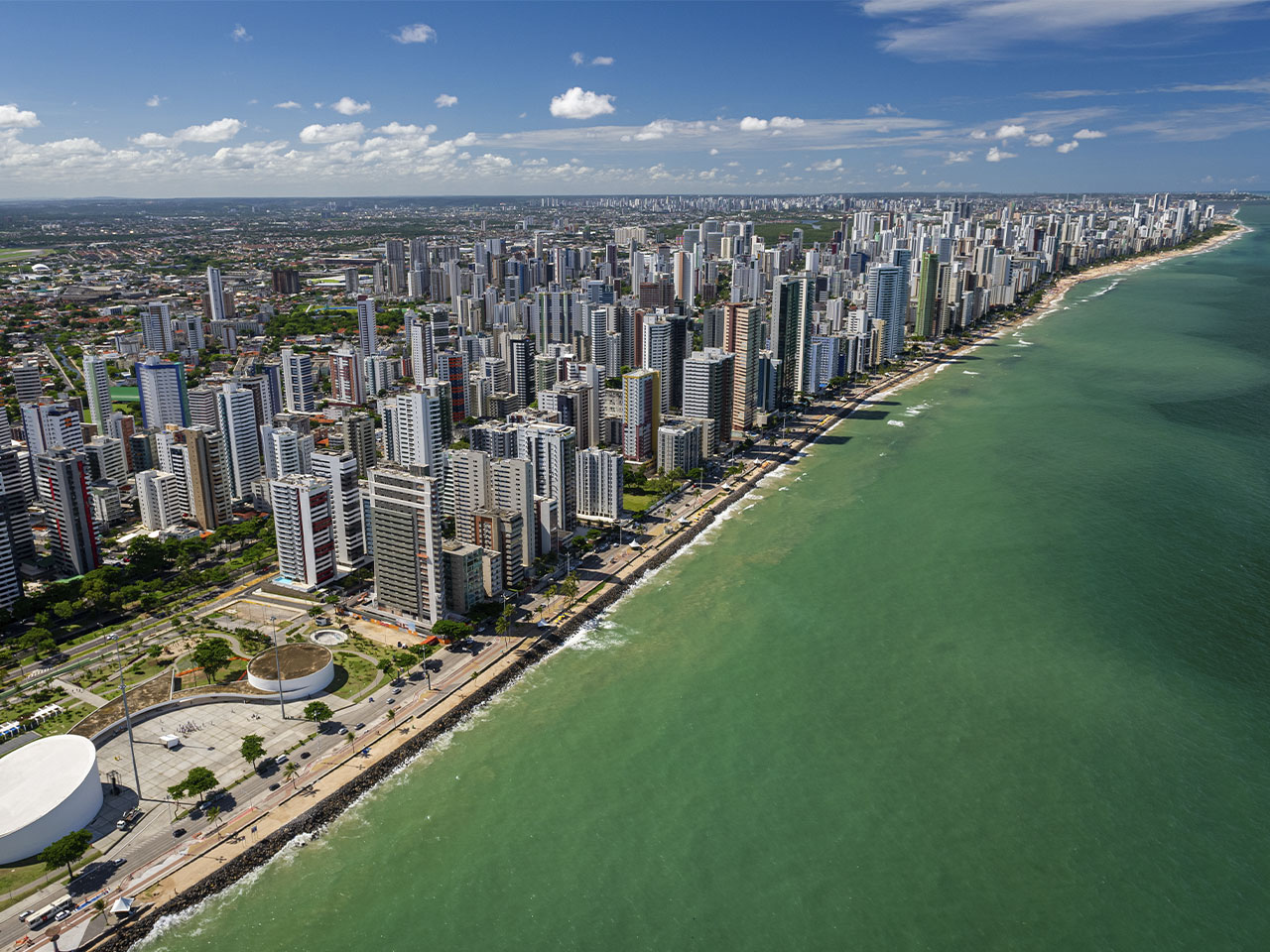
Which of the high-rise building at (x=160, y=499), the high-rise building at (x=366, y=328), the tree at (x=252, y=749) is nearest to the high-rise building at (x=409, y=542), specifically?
the tree at (x=252, y=749)

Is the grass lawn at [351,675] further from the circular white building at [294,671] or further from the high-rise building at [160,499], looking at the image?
the high-rise building at [160,499]

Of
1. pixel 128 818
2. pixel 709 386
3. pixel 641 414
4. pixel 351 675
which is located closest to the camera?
pixel 128 818

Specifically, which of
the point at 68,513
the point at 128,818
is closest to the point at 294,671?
the point at 128,818

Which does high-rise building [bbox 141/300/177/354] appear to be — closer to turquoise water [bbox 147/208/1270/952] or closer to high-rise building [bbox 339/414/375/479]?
high-rise building [bbox 339/414/375/479]

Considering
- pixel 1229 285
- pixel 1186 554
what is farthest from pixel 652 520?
pixel 1229 285

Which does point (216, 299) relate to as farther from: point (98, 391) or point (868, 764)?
point (868, 764)

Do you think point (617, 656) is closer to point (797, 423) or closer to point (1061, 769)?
point (1061, 769)
